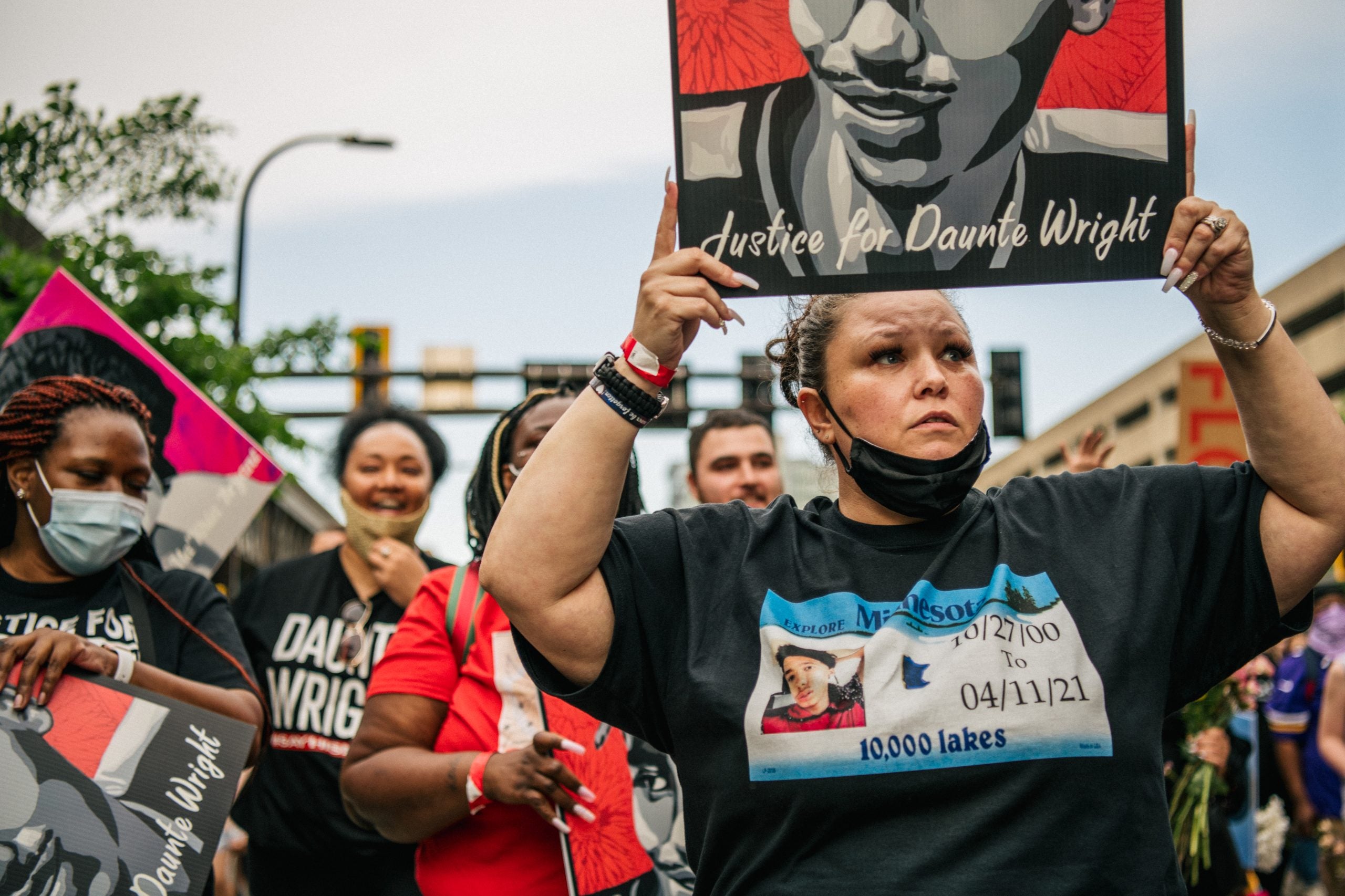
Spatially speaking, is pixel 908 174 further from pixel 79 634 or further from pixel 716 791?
pixel 79 634

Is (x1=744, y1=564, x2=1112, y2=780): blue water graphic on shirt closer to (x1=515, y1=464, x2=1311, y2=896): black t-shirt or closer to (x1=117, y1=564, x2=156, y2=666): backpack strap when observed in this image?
(x1=515, y1=464, x2=1311, y2=896): black t-shirt

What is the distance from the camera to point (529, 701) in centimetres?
308

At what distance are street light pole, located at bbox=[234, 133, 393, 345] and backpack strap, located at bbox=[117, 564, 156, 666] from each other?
9.52 m

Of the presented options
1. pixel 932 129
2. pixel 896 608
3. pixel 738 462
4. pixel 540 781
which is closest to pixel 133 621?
pixel 540 781

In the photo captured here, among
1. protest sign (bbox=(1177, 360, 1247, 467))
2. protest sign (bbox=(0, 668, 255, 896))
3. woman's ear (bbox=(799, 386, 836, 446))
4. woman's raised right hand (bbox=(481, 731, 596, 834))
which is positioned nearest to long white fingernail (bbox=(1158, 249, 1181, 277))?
woman's ear (bbox=(799, 386, 836, 446))

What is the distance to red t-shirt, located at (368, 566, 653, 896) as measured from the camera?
2.95m

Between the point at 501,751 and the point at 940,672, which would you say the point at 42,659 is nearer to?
the point at 501,751

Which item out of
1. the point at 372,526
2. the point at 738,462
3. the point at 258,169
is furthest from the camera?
the point at 258,169

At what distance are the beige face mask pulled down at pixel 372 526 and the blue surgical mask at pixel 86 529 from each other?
3.88 ft

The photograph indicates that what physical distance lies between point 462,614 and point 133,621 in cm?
90

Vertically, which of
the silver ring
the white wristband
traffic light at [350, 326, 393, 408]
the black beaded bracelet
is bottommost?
the white wristband

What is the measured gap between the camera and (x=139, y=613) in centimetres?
340

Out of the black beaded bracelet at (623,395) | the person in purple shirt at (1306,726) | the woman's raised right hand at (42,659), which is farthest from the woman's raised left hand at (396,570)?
the person in purple shirt at (1306,726)

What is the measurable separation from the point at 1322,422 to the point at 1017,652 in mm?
640
